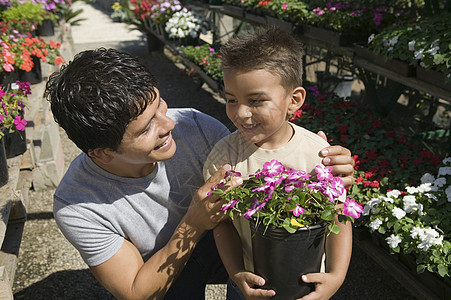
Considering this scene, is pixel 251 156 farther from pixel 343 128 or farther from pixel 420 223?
pixel 343 128

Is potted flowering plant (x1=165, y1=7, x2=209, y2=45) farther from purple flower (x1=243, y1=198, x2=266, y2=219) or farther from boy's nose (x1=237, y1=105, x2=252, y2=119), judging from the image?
purple flower (x1=243, y1=198, x2=266, y2=219)

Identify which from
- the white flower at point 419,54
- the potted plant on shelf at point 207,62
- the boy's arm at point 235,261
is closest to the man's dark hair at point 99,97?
the boy's arm at point 235,261

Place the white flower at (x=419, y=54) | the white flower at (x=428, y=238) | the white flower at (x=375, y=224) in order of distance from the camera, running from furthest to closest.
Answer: the white flower at (x=419, y=54) → the white flower at (x=375, y=224) → the white flower at (x=428, y=238)

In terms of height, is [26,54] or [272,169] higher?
[272,169]

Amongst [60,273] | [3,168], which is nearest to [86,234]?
[3,168]

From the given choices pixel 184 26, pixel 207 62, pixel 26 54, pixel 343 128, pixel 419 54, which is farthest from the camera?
pixel 184 26

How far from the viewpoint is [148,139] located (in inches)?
54.2

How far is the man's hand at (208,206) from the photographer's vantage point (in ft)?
4.31

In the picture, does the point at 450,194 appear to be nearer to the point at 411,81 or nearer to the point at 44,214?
the point at 411,81

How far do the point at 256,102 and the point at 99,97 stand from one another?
48 centimetres

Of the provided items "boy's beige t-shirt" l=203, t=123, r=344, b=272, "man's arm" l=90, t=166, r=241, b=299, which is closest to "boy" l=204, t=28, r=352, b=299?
"boy's beige t-shirt" l=203, t=123, r=344, b=272

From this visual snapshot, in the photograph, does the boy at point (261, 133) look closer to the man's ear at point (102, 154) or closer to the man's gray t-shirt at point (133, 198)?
the man's gray t-shirt at point (133, 198)

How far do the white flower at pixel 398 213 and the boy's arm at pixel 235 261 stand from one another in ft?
3.50

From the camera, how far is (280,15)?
14.1 feet
